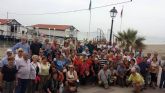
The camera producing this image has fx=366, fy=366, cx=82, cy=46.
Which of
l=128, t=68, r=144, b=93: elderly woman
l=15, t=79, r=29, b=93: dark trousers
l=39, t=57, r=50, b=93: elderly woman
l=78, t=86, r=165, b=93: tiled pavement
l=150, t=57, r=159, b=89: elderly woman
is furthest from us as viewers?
l=150, t=57, r=159, b=89: elderly woman

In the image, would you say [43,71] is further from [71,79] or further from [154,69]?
[154,69]

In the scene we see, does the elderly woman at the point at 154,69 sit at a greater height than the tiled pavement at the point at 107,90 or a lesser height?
greater

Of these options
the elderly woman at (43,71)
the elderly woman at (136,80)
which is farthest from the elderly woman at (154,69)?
the elderly woman at (43,71)

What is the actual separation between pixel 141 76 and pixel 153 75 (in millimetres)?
1212

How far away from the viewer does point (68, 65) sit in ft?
47.7

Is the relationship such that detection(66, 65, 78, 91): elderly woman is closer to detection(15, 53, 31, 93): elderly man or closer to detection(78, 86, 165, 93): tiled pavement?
detection(78, 86, 165, 93): tiled pavement

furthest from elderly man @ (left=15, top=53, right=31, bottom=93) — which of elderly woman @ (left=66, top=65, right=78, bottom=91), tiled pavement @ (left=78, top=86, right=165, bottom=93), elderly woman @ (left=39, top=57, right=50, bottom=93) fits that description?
tiled pavement @ (left=78, top=86, right=165, bottom=93)

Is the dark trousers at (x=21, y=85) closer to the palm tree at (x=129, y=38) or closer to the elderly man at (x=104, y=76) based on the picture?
the elderly man at (x=104, y=76)

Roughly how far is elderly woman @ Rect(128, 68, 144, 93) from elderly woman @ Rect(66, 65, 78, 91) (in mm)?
3030

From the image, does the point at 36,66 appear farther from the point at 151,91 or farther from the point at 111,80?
the point at 151,91

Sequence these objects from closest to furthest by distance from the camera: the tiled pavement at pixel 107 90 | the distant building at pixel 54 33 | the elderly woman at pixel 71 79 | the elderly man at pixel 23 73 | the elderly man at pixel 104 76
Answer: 1. the elderly man at pixel 23 73
2. the elderly woman at pixel 71 79
3. the tiled pavement at pixel 107 90
4. the elderly man at pixel 104 76
5. the distant building at pixel 54 33

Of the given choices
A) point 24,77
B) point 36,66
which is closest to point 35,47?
point 36,66

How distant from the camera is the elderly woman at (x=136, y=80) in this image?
626 inches

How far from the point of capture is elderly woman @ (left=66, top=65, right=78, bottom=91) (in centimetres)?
1410
